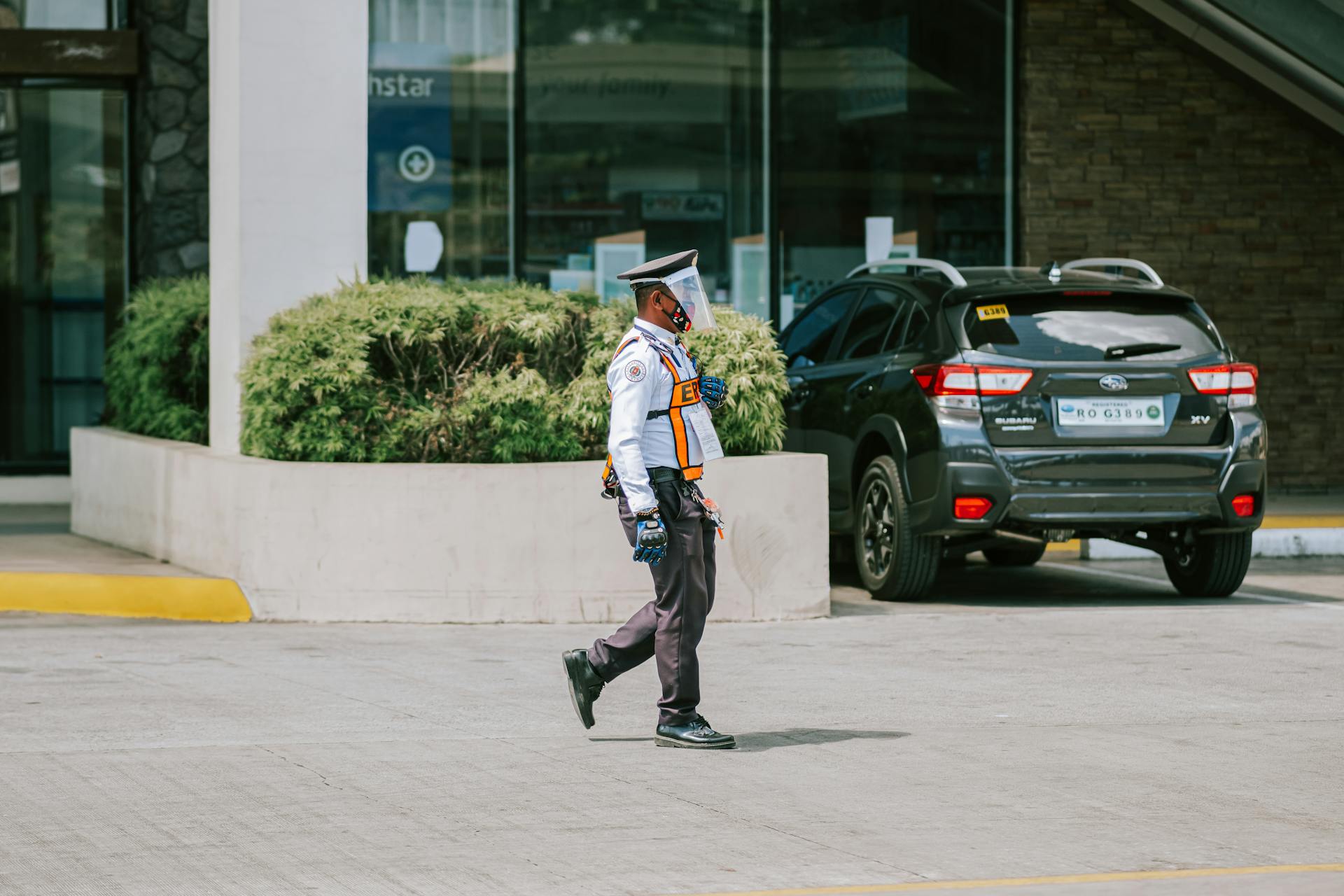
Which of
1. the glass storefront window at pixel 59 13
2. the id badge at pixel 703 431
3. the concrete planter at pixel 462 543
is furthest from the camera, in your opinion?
the glass storefront window at pixel 59 13

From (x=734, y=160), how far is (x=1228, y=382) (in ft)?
21.8

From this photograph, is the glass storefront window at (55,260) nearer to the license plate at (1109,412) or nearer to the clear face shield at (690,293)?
the license plate at (1109,412)

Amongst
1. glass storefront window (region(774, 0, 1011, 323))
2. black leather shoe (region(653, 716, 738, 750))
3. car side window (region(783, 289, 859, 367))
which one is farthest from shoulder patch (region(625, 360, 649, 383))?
glass storefront window (region(774, 0, 1011, 323))

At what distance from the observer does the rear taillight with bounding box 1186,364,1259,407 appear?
11.0 metres

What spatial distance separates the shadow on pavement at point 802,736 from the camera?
743cm

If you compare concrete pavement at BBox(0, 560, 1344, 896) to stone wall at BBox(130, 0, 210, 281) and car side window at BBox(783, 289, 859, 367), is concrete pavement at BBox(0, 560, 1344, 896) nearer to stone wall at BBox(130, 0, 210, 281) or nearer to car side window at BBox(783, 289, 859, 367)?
car side window at BBox(783, 289, 859, 367)

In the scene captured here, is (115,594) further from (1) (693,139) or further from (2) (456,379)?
(1) (693,139)

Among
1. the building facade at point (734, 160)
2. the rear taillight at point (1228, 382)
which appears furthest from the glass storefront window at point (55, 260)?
the rear taillight at point (1228, 382)

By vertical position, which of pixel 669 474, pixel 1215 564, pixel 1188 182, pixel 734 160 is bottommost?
pixel 1215 564

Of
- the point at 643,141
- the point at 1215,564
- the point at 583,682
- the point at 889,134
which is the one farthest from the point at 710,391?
the point at 889,134

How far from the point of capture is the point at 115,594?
10680 millimetres

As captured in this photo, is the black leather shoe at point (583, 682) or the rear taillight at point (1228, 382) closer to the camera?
the black leather shoe at point (583, 682)

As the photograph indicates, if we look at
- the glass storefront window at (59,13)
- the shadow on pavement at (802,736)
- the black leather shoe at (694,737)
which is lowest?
the shadow on pavement at (802,736)

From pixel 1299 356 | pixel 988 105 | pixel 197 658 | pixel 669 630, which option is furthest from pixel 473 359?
pixel 1299 356
